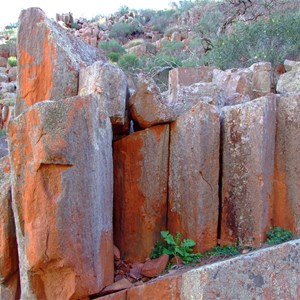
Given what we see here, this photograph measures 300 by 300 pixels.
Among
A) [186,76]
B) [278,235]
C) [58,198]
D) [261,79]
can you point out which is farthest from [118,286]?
[261,79]

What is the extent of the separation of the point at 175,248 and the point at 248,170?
1.03m

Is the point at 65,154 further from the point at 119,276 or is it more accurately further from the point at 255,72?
the point at 255,72

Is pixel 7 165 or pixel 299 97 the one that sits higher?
pixel 299 97

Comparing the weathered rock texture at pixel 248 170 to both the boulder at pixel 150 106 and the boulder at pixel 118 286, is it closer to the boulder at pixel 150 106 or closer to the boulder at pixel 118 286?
the boulder at pixel 150 106

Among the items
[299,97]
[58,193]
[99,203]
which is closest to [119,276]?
[99,203]

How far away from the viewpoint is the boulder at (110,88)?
402cm

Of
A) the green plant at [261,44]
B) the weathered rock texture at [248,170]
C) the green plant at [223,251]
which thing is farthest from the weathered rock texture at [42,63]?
the green plant at [261,44]

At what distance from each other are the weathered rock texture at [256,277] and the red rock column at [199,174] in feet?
3.77

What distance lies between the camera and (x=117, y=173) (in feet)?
13.8

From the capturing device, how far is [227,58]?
1127 cm

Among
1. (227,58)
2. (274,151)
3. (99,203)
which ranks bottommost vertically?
(99,203)

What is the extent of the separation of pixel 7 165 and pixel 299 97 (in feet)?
10.2

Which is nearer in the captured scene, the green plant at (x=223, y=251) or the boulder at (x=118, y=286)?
the boulder at (x=118, y=286)

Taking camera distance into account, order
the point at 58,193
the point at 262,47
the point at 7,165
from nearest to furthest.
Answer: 1. the point at 58,193
2. the point at 7,165
3. the point at 262,47
